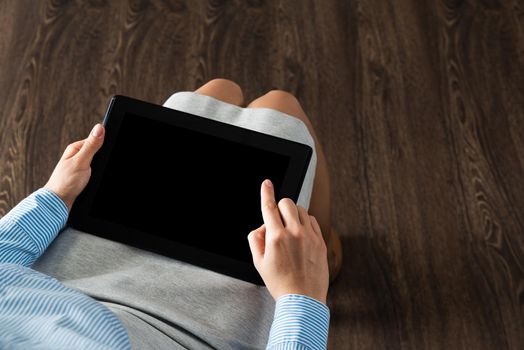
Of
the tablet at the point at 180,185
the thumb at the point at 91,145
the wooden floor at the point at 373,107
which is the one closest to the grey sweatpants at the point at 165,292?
the tablet at the point at 180,185

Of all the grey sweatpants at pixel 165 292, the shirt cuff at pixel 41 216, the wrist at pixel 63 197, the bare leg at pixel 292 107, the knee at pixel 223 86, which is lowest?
the grey sweatpants at pixel 165 292

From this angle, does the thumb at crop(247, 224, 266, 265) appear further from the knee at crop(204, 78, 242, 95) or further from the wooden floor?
the wooden floor

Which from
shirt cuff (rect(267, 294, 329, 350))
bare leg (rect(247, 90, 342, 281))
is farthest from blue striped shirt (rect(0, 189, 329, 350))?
bare leg (rect(247, 90, 342, 281))

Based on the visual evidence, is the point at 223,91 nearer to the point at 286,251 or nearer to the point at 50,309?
the point at 286,251

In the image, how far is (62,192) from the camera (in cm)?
85

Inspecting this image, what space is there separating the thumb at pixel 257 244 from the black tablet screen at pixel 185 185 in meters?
0.07

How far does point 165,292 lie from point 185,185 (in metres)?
0.17

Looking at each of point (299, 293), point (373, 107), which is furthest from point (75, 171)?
point (373, 107)

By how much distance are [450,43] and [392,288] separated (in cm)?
82

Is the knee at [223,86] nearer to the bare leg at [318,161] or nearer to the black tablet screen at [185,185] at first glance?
the bare leg at [318,161]

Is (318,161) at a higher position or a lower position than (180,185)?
higher

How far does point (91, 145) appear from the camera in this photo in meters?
0.86

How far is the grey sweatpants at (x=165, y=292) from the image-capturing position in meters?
0.77

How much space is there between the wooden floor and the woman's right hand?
1.96 ft
